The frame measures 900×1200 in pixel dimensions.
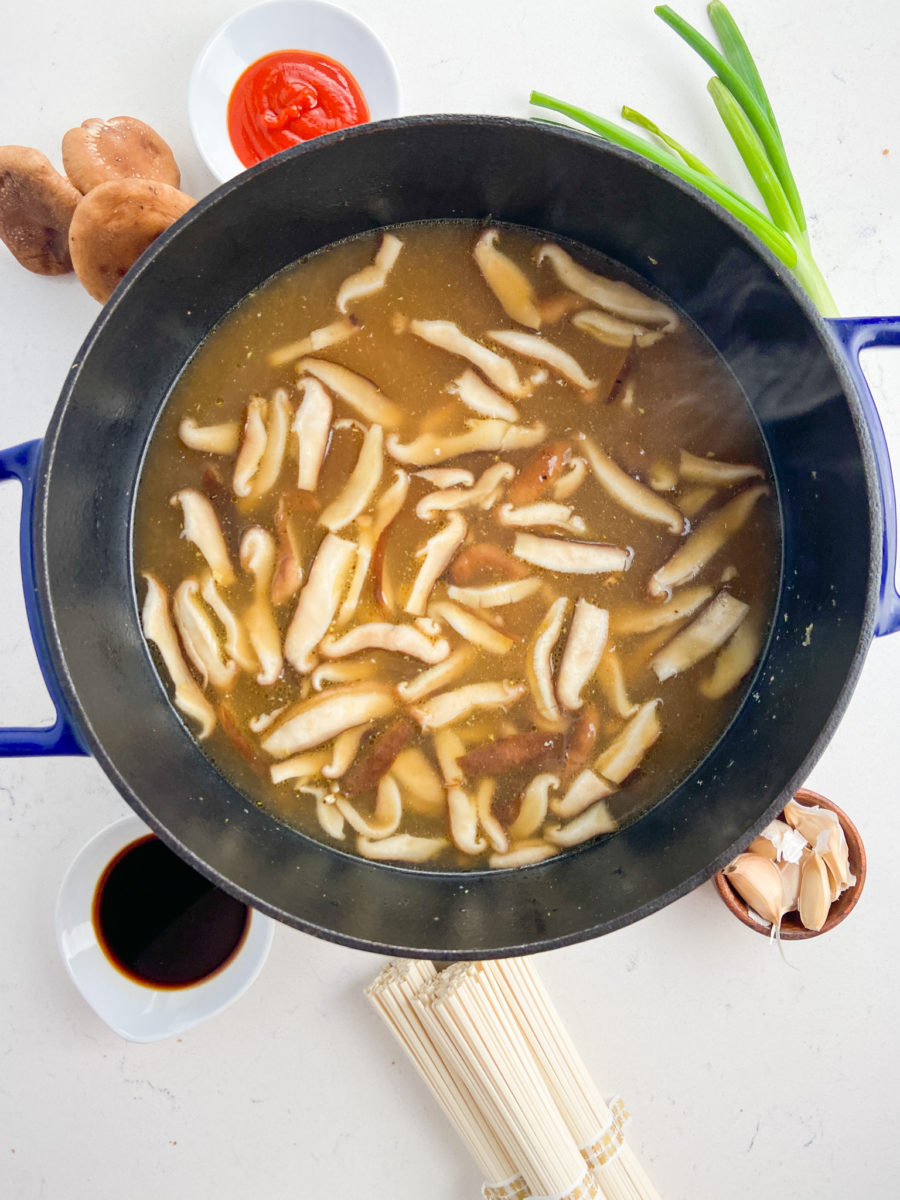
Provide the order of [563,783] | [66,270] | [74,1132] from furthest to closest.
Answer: [74,1132], [66,270], [563,783]

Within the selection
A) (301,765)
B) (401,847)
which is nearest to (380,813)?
(401,847)

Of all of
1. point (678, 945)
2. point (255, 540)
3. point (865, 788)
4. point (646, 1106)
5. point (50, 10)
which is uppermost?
point (50, 10)

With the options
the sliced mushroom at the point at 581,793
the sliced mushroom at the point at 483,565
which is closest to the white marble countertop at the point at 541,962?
the sliced mushroom at the point at 581,793

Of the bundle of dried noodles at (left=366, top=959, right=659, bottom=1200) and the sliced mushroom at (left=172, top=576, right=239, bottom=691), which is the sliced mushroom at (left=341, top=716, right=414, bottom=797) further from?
the bundle of dried noodles at (left=366, top=959, right=659, bottom=1200)

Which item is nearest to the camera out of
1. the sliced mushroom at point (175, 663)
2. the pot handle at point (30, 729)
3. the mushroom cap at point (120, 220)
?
the pot handle at point (30, 729)

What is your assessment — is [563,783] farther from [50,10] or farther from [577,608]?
[50,10]

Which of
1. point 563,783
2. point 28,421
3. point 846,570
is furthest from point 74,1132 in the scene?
point 846,570

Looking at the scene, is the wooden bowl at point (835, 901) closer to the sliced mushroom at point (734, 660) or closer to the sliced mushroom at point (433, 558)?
the sliced mushroom at point (734, 660)
